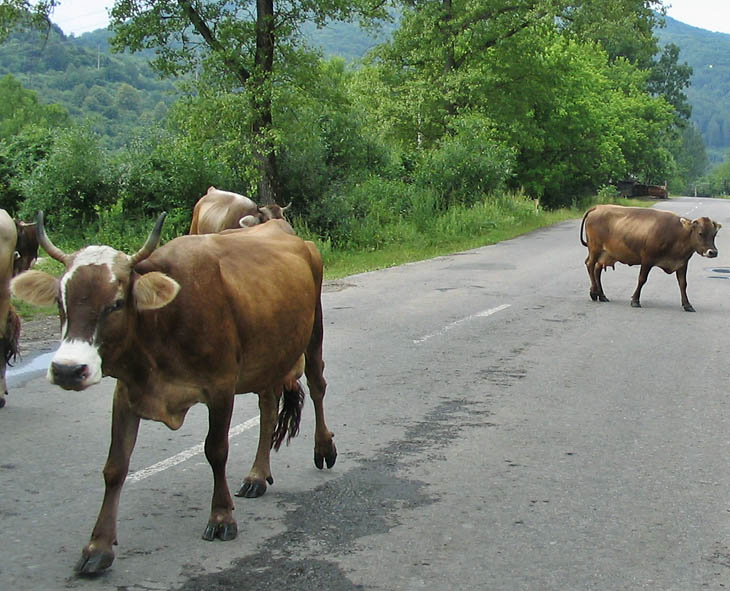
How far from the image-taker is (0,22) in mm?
19688

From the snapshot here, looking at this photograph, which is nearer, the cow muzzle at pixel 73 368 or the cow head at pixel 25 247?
the cow muzzle at pixel 73 368

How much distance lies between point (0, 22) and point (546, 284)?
12.0 m

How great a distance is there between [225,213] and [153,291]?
715 cm

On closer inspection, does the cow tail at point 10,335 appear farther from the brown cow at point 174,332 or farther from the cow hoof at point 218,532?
the cow hoof at point 218,532

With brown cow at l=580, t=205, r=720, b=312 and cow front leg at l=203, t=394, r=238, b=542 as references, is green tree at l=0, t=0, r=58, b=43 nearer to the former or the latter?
brown cow at l=580, t=205, r=720, b=312

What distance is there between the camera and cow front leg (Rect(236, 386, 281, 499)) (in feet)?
18.2

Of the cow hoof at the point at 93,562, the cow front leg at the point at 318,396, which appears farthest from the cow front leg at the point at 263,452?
the cow hoof at the point at 93,562

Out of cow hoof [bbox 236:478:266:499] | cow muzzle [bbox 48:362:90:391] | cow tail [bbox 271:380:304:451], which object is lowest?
cow hoof [bbox 236:478:266:499]

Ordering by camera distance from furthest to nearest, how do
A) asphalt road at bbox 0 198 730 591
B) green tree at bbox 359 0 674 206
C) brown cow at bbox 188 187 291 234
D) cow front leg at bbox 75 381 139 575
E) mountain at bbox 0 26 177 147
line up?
mountain at bbox 0 26 177 147 → green tree at bbox 359 0 674 206 → brown cow at bbox 188 187 291 234 → asphalt road at bbox 0 198 730 591 → cow front leg at bbox 75 381 139 575

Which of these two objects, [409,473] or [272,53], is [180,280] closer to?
[409,473]

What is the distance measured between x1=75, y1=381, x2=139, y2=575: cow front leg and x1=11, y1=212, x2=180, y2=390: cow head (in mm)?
387

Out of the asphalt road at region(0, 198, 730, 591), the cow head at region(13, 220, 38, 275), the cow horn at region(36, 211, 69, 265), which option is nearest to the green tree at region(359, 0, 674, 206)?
the cow head at region(13, 220, 38, 275)

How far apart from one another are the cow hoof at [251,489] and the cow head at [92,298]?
1.48 metres

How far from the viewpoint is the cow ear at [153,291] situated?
433 centimetres
